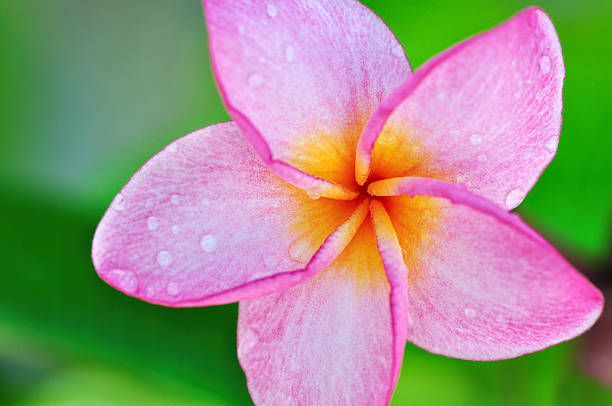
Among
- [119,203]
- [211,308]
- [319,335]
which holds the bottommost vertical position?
[211,308]

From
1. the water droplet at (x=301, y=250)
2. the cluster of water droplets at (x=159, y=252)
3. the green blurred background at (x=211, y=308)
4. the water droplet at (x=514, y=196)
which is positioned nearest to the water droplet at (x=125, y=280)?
the cluster of water droplets at (x=159, y=252)

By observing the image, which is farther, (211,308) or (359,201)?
(211,308)

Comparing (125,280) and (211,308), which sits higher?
(125,280)

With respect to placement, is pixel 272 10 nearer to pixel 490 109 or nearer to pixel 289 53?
pixel 289 53

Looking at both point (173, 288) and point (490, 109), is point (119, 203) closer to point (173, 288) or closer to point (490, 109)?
point (173, 288)

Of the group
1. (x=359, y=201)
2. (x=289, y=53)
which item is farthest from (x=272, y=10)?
(x=359, y=201)

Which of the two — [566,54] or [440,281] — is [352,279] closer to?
[440,281]

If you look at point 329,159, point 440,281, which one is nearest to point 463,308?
point 440,281
